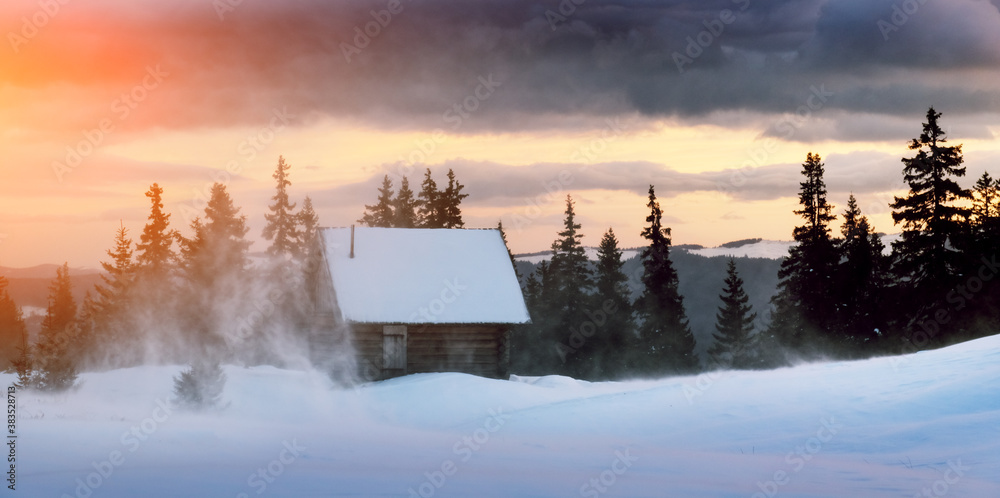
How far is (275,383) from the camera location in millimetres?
26750

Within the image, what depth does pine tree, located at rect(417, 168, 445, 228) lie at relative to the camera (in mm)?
53375

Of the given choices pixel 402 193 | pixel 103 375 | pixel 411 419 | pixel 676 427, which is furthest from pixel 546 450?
pixel 402 193

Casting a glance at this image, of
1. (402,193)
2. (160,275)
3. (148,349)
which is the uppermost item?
(402,193)

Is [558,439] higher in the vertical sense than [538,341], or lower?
higher

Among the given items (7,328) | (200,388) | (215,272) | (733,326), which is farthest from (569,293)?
(7,328)

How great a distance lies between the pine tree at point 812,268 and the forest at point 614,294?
0.08 m

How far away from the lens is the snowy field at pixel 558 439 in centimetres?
1066

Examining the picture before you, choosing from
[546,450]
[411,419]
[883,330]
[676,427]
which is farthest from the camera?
[883,330]

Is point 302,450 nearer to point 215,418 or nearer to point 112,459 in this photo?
point 112,459

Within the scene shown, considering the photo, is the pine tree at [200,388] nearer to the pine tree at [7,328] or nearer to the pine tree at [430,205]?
the pine tree at [430,205]

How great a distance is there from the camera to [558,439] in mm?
16609

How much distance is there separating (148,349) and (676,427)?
1697 inches

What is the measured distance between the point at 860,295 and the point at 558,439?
35.0 meters

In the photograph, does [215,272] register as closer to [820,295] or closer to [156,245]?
[156,245]
